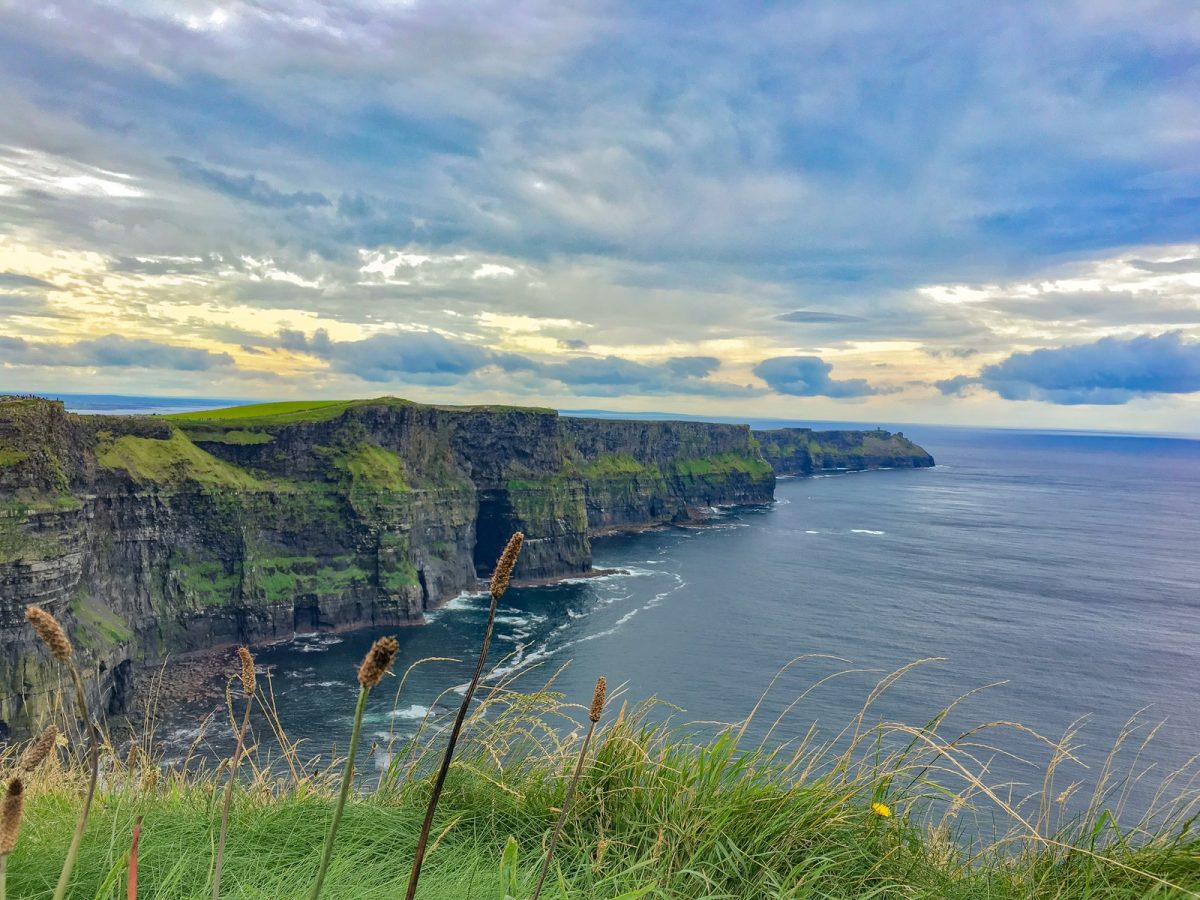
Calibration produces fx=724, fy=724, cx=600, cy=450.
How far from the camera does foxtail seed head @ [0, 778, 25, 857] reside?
182 centimetres

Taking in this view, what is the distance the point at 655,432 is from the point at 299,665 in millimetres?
106112

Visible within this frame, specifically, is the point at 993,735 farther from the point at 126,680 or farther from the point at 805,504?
the point at 805,504

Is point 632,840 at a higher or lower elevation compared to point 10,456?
lower

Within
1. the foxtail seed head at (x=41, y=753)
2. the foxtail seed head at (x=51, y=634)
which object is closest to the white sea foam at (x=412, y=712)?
the foxtail seed head at (x=41, y=753)

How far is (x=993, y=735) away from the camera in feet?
154

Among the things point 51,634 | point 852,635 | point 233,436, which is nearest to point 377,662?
point 51,634

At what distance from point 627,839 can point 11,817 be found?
4236 millimetres

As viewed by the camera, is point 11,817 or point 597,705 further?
point 597,705

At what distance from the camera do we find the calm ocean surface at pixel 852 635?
49188mm

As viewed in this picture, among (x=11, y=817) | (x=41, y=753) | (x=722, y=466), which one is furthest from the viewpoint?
(x=722, y=466)

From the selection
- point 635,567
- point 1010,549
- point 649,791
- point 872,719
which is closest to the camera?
point 649,791

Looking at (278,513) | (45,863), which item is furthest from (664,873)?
(278,513)

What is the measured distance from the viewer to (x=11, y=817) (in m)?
1.87

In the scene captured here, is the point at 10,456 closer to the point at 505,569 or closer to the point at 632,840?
the point at 632,840
